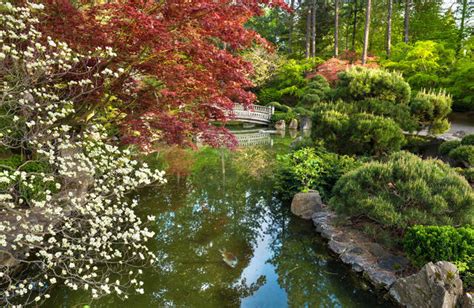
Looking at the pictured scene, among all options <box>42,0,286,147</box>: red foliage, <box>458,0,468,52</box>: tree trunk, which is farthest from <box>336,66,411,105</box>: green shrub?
<box>458,0,468,52</box>: tree trunk

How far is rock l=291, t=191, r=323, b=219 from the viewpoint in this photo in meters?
7.15

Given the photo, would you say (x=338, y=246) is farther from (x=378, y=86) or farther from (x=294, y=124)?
(x=294, y=124)

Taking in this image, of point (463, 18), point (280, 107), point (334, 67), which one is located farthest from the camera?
point (280, 107)

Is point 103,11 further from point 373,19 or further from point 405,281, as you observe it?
point 373,19

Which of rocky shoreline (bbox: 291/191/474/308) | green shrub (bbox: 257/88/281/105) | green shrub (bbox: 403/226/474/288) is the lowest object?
rocky shoreline (bbox: 291/191/474/308)

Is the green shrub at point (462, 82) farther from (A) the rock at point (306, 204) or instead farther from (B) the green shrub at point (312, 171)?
A: (A) the rock at point (306, 204)

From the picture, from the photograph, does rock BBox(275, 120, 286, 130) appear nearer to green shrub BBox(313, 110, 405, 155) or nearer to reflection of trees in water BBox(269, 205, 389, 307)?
green shrub BBox(313, 110, 405, 155)

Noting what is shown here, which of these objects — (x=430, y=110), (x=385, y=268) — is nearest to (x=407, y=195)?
(x=385, y=268)

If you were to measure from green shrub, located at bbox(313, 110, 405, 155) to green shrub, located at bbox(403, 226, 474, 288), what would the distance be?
13.4ft

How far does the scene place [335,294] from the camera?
15.1 ft

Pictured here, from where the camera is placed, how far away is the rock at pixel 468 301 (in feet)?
12.0

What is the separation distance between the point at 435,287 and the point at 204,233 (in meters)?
3.94

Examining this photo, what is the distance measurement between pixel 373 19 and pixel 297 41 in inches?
289

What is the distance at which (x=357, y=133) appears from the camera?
838cm
